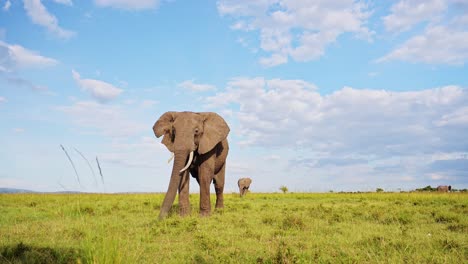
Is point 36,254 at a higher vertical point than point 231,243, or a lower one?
lower

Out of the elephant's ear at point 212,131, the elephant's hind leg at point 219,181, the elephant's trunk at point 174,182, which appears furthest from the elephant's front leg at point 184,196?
the elephant's hind leg at point 219,181

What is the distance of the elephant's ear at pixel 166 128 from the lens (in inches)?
499

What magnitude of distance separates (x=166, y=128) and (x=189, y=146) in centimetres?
148

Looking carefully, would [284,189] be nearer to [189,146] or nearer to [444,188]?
[444,188]

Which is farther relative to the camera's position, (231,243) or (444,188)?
(444,188)

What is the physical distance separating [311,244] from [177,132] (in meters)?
6.00

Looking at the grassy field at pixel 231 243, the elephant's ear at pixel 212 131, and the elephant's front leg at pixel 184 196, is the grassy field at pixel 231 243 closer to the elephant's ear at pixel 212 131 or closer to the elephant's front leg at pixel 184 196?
the elephant's front leg at pixel 184 196

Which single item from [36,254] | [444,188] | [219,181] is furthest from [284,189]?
[36,254]

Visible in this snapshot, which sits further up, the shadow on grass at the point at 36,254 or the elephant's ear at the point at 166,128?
the elephant's ear at the point at 166,128

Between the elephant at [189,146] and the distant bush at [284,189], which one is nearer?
the elephant at [189,146]

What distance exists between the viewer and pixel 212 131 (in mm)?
12625

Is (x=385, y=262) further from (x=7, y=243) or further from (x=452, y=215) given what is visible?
(x=452, y=215)

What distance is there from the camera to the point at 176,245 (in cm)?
735

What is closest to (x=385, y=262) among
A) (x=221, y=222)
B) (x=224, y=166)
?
(x=221, y=222)
